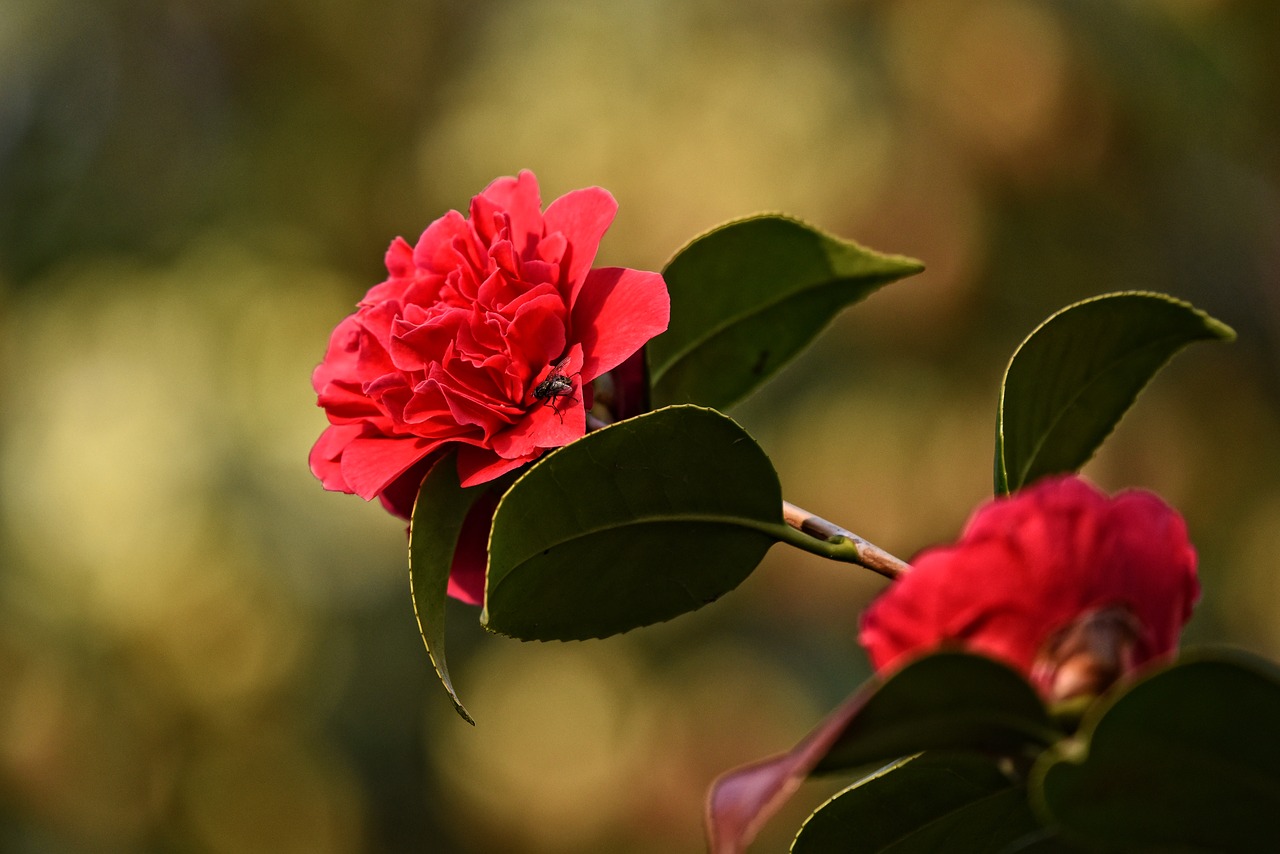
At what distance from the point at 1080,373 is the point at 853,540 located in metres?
0.14

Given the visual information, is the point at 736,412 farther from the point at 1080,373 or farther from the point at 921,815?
the point at 921,815

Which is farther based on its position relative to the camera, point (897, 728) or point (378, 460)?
point (378, 460)

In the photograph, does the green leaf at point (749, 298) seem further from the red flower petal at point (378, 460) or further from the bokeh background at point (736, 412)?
the bokeh background at point (736, 412)

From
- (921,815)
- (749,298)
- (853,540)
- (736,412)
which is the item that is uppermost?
(749,298)

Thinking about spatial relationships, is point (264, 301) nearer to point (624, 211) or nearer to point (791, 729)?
point (624, 211)

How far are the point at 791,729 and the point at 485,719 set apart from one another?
1105 millimetres

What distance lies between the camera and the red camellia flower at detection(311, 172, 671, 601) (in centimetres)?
57

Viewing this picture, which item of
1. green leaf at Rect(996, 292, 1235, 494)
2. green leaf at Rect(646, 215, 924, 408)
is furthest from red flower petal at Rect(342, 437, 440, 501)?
green leaf at Rect(996, 292, 1235, 494)

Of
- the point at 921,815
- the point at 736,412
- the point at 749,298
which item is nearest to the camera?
the point at 921,815

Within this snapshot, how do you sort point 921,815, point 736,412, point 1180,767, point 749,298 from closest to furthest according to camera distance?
point 1180,767 < point 921,815 < point 749,298 < point 736,412

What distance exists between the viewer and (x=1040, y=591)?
428 mm

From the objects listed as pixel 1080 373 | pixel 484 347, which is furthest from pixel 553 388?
pixel 1080 373

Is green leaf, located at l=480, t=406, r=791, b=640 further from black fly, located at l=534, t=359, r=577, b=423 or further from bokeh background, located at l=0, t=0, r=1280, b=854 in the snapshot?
bokeh background, located at l=0, t=0, r=1280, b=854

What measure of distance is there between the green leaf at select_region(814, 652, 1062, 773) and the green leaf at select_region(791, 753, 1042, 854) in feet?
0.37
